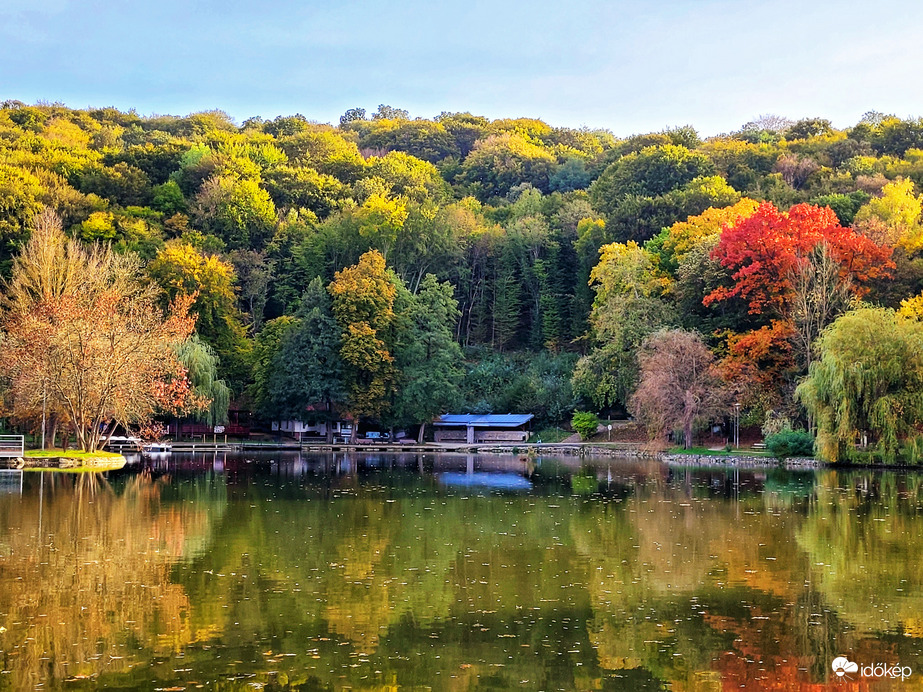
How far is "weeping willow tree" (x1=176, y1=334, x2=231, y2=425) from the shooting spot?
182 feet

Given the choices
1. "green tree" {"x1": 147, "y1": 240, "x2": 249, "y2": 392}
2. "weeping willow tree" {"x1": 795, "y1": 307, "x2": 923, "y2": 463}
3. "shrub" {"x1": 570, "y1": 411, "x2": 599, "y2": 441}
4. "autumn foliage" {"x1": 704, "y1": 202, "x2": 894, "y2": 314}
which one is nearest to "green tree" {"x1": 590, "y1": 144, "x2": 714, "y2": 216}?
"shrub" {"x1": 570, "y1": 411, "x2": 599, "y2": 441}

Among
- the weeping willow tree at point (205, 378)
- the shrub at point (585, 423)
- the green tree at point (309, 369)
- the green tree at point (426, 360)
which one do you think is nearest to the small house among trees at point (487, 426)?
the green tree at point (426, 360)

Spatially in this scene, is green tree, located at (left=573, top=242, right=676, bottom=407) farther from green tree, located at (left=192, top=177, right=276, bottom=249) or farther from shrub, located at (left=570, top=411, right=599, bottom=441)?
green tree, located at (left=192, top=177, right=276, bottom=249)

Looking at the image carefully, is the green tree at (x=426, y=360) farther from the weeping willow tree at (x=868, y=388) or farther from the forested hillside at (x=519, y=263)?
the weeping willow tree at (x=868, y=388)

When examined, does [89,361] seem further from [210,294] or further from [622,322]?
[622,322]

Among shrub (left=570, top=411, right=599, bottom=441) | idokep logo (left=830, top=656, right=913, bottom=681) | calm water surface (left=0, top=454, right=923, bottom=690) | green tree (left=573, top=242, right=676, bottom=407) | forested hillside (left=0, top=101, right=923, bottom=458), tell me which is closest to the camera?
idokep logo (left=830, top=656, right=913, bottom=681)

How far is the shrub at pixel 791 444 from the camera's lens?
43906mm

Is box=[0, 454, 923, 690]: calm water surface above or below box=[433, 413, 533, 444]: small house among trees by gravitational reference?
below

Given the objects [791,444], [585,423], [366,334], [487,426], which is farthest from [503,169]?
[791,444]

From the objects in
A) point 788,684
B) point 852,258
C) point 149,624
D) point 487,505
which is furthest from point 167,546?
point 852,258

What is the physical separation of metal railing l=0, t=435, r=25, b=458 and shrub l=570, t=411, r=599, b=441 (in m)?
30.7

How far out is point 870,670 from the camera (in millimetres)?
11203

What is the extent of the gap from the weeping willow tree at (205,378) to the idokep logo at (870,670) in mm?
45875

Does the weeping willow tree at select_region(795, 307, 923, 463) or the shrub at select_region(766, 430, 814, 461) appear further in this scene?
the shrub at select_region(766, 430, 814, 461)
